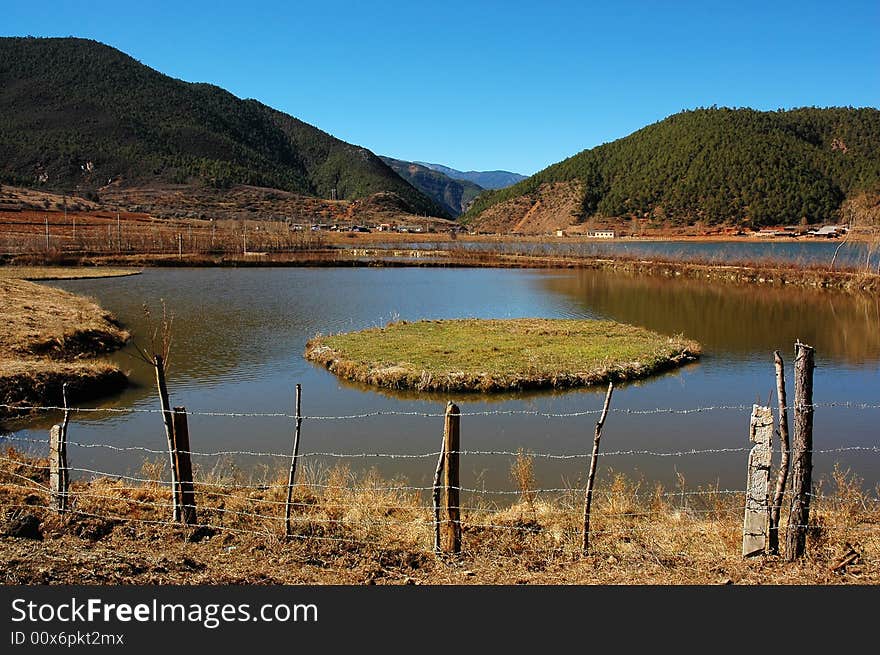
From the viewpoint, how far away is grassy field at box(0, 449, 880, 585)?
7.23m

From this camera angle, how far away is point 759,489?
25.6ft

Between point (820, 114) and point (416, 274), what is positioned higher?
point (820, 114)

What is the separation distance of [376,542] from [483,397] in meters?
11.1

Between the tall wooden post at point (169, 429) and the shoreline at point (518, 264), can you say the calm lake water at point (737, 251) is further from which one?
the tall wooden post at point (169, 429)

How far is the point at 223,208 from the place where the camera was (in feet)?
472

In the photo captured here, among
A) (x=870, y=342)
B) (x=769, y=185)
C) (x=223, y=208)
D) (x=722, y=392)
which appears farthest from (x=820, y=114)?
(x=722, y=392)

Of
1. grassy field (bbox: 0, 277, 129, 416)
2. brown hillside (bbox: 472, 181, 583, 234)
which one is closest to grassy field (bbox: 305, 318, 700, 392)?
grassy field (bbox: 0, 277, 129, 416)

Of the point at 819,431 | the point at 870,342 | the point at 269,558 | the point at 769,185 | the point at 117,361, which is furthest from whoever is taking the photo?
the point at 769,185

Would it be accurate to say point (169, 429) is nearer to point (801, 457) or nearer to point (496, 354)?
point (801, 457)

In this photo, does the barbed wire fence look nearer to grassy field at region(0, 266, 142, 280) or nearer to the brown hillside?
grassy field at region(0, 266, 142, 280)

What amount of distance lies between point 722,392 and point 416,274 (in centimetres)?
4188

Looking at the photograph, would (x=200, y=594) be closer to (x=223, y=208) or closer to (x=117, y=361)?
(x=117, y=361)

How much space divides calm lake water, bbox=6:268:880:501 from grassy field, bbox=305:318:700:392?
718 mm

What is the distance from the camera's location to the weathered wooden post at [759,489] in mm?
7781
